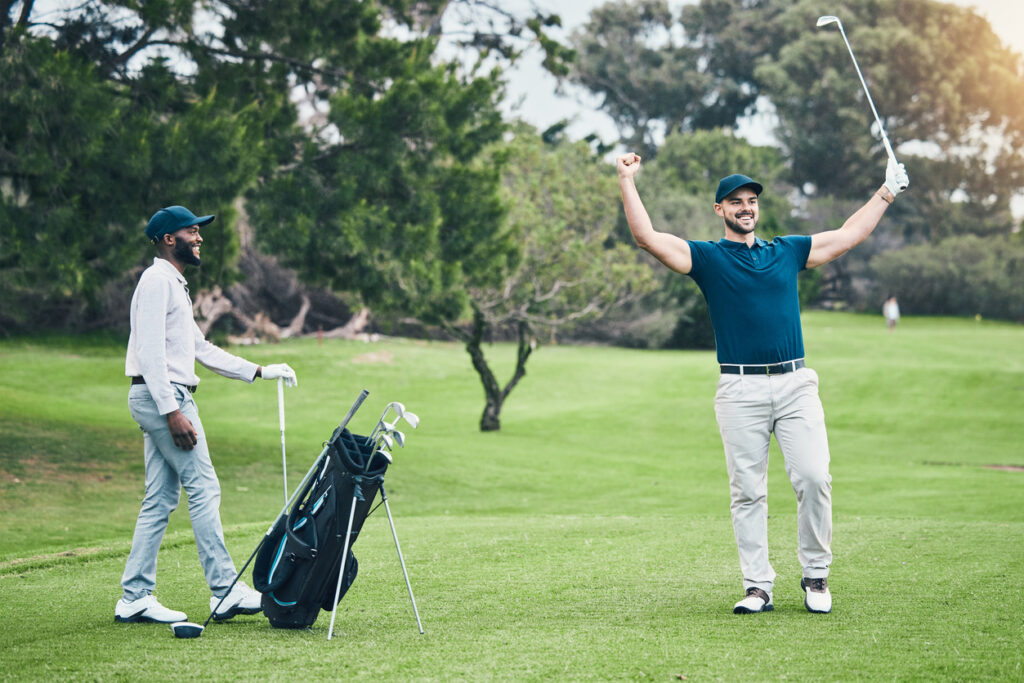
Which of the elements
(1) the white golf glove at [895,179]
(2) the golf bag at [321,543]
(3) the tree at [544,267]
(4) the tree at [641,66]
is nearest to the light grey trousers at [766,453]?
(1) the white golf glove at [895,179]

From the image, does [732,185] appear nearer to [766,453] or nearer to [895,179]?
[895,179]

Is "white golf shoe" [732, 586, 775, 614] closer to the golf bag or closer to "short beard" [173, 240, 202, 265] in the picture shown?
the golf bag

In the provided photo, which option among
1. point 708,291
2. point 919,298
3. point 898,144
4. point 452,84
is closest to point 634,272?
point 452,84

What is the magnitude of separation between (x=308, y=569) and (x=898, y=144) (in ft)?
212

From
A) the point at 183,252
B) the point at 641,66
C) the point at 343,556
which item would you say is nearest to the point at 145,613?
the point at 343,556

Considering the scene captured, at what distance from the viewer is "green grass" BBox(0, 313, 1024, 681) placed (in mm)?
4715

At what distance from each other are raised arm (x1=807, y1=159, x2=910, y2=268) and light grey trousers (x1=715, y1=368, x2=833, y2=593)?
2.33ft

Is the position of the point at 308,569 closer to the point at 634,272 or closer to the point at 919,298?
the point at 634,272

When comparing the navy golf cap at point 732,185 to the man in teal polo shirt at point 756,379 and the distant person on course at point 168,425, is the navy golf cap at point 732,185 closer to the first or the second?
the man in teal polo shirt at point 756,379

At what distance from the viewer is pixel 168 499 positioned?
19.2 ft

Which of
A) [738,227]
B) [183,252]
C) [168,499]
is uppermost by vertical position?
[738,227]

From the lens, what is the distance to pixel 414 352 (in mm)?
34969

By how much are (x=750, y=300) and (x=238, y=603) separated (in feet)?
10.2

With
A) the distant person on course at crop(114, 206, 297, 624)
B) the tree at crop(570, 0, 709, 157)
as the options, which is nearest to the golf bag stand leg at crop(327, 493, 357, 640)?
the distant person on course at crop(114, 206, 297, 624)
